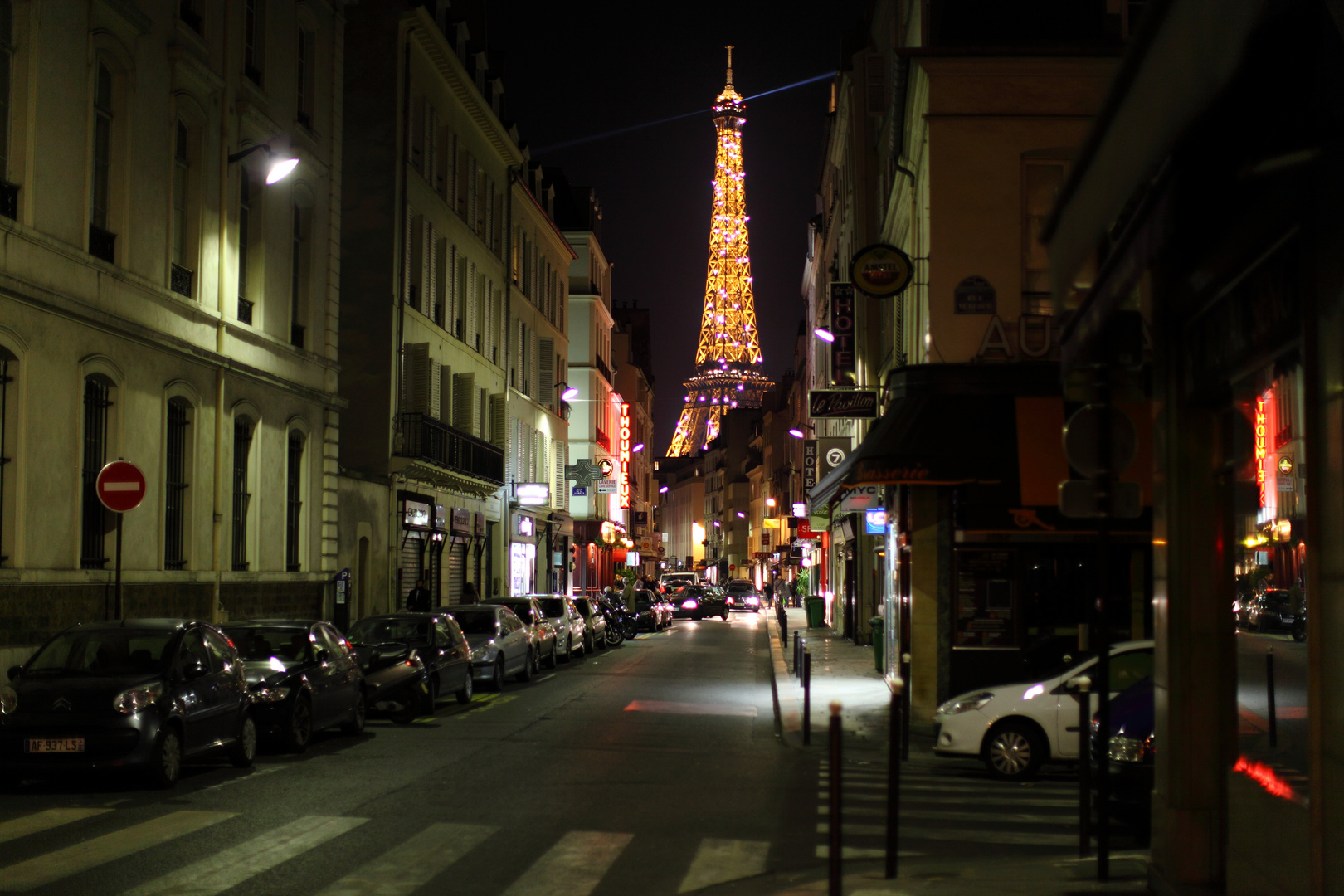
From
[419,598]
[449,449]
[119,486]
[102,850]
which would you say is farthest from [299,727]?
[449,449]

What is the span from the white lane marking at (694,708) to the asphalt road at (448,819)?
1.96 metres

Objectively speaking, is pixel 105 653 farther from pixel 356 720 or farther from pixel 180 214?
pixel 180 214

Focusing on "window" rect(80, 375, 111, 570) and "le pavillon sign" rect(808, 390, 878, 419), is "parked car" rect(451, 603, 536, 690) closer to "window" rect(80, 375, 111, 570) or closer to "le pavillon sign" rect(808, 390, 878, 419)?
"window" rect(80, 375, 111, 570)

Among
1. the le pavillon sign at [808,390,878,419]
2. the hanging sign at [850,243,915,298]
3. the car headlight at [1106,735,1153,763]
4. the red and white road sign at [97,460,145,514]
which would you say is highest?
the hanging sign at [850,243,915,298]

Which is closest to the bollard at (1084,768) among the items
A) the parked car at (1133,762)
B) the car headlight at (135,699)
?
the parked car at (1133,762)

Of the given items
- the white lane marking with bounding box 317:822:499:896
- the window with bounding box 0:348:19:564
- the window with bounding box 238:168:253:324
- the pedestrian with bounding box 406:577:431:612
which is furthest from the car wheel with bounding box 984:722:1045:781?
the pedestrian with bounding box 406:577:431:612

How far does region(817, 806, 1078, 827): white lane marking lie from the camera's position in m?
11.4

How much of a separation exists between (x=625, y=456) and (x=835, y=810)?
7603 centimetres

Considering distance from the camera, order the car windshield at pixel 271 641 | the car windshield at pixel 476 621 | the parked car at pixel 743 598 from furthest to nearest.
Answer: the parked car at pixel 743 598
the car windshield at pixel 476 621
the car windshield at pixel 271 641

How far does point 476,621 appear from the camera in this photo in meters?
25.0

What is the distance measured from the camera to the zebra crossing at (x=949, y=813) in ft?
33.9

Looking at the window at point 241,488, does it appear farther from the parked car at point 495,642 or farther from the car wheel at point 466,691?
the car wheel at point 466,691

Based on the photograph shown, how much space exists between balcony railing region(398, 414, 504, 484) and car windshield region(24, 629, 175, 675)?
20727mm

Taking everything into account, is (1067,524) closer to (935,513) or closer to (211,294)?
(935,513)
